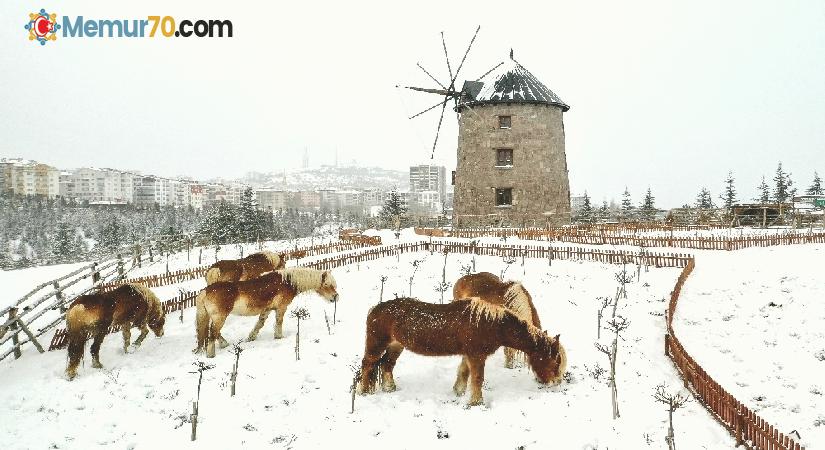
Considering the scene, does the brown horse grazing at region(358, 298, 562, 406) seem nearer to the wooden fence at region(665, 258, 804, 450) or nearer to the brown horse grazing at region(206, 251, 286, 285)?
A: the wooden fence at region(665, 258, 804, 450)

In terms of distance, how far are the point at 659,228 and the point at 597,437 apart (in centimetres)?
2906

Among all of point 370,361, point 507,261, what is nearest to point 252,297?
point 370,361

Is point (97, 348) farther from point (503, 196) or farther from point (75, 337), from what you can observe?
point (503, 196)

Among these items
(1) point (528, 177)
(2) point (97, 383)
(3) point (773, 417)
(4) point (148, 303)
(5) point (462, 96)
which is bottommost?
(3) point (773, 417)

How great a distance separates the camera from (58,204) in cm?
11556

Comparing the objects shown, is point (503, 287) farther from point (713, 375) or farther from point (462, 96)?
point (462, 96)

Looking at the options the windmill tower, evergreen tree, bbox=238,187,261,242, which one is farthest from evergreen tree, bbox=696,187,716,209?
evergreen tree, bbox=238,187,261,242

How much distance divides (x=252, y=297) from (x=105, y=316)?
2995mm

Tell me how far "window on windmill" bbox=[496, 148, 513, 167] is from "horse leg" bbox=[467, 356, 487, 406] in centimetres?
2979

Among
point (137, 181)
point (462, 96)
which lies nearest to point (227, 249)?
point (462, 96)

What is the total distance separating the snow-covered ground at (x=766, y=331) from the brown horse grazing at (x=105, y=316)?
1317 cm

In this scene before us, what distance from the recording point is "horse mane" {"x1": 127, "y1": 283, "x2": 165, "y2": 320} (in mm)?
10742

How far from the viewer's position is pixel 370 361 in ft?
28.6

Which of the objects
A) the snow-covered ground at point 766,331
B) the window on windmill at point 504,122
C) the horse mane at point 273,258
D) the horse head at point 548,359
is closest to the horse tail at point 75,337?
the horse mane at point 273,258
